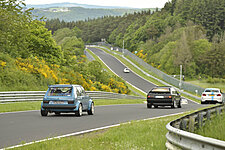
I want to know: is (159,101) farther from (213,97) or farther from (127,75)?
(127,75)

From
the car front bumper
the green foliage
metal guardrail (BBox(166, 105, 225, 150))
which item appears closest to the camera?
metal guardrail (BBox(166, 105, 225, 150))

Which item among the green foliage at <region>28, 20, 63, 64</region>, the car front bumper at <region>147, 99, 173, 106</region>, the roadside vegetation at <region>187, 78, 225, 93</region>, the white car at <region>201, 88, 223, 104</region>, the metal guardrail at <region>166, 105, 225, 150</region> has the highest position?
the metal guardrail at <region>166, 105, 225, 150</region>

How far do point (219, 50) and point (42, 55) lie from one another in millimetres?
87909

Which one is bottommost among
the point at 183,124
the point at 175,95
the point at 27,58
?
the point at 175,95

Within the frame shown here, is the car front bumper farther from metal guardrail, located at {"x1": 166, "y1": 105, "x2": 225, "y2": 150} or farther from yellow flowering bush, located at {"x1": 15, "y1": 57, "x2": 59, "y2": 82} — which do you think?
metal guardrail, located at {"x1": 166, "y1": 105, "x2": 225, "y2": 150}

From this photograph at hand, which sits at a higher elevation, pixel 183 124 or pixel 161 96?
pixel 183 124

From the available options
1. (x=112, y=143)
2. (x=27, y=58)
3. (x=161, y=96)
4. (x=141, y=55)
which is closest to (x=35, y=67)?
(x=27, y=58)

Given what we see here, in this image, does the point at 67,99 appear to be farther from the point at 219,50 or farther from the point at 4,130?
the point at 219,50

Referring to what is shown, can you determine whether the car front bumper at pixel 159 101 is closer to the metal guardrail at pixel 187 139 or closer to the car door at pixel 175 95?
the car door at pixel 175 95

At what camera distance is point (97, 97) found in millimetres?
40312

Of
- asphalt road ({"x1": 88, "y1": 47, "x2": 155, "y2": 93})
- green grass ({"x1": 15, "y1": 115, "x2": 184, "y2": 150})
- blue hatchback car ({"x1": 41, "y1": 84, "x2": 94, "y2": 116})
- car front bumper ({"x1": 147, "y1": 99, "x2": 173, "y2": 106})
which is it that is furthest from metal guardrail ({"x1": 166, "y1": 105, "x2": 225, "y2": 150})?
asphalt road ({"x1": 88, "y1": 47, "x2": 155, "y2": 93})

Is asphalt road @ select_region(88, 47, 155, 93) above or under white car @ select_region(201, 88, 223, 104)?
under

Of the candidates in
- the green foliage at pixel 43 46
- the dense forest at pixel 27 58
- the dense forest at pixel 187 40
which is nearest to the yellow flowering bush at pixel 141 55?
the dense forest at pixel 187 40

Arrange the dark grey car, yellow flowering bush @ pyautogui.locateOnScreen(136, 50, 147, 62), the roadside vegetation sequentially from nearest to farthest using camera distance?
the dark grey car → the roadside vegetation → yellow flowering bush @ pyautogui.locateOnScreen(136, 50, 147, 62)
